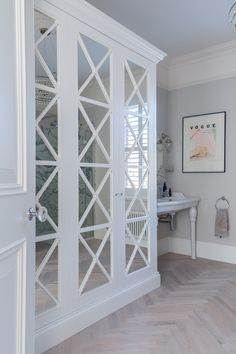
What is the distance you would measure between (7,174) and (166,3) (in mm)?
2413

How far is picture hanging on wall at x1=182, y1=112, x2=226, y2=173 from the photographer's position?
3.66m

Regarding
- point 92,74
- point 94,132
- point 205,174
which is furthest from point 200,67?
point 94,132

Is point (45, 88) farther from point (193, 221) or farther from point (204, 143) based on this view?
point (193, 221)

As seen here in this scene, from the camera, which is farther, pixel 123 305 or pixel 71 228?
pixel 123 305

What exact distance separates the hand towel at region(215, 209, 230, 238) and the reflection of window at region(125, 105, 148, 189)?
1344 mm

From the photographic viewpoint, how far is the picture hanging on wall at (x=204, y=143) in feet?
12.0

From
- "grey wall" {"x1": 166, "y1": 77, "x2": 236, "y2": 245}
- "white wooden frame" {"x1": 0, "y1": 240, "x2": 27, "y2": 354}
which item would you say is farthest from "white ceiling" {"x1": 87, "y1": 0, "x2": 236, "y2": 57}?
"white wooden frame" {"x1": 0, "y1": 240, "x2": 27, "y2": 354}

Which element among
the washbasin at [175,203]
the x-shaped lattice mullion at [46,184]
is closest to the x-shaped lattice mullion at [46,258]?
the x-shaped lattice mullion at [46,184]

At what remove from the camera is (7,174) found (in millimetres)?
1062

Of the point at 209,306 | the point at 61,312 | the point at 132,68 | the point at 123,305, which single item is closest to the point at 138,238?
the point at 123,305

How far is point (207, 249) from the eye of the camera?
3805 millimetres

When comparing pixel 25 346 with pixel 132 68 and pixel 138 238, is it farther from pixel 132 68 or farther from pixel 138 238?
pixel 132 68

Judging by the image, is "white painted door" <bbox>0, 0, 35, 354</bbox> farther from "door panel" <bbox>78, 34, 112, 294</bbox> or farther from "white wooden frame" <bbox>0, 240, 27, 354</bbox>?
"door panel" <bbox>78, 34, 112, 294</bbox>

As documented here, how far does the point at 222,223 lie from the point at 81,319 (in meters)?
2.17
